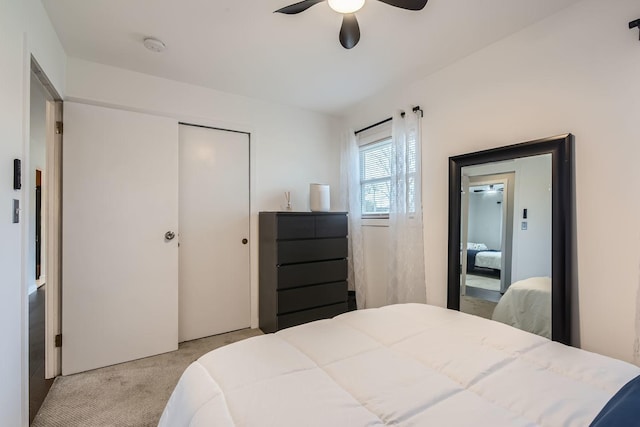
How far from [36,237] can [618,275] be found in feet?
11.7

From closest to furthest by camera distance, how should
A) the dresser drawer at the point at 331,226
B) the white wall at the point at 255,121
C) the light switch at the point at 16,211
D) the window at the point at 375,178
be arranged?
the light switch at the point at 16,211 → the white wall at the point at 255,121 → the dresser drawer at the point at 331,226 → the window at the point at 375,178

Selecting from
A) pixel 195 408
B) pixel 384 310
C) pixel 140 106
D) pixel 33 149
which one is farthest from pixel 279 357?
pixel 140 106

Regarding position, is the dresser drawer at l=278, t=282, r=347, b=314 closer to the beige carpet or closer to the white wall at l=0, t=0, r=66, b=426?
the beige carpet

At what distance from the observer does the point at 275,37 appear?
2.01 metres

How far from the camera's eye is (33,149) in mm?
2027

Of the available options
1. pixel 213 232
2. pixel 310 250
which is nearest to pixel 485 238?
pixel 310 250

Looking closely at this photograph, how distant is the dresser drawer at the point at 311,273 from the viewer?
2.70m

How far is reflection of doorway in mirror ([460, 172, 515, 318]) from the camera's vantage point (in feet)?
6.75

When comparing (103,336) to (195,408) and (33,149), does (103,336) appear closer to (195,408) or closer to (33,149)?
(33,149)

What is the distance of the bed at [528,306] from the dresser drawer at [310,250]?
56.3 inches

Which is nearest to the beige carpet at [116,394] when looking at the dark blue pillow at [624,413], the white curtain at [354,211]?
the white curtain at [354,211]

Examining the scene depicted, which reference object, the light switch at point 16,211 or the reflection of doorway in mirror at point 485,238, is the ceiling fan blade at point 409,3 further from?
the light switch at point 16,211

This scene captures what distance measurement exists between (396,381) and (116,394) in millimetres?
1953

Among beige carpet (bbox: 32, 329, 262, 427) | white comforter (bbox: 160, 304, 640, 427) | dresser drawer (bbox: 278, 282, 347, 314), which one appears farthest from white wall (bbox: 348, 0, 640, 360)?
beige carpet (bbox: 32, 329, 262, 427)
